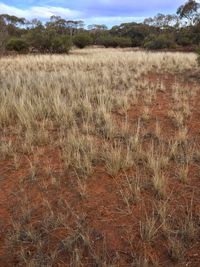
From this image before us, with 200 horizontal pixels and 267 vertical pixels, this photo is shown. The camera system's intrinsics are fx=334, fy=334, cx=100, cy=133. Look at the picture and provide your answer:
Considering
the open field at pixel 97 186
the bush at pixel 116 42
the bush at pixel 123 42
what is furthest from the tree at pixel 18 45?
the open field at pixel 97 186

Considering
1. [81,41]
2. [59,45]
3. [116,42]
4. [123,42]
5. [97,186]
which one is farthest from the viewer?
[116,42]

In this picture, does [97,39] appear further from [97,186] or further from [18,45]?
[97,186]

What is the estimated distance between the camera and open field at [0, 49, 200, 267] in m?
2.94

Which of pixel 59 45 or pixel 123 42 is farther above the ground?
pixel 123 42

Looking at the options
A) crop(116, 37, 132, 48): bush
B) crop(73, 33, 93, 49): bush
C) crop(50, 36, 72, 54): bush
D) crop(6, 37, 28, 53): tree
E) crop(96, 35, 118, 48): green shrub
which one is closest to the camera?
crop(50, 36, 72, 54): bush

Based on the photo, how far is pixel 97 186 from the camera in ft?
13.0

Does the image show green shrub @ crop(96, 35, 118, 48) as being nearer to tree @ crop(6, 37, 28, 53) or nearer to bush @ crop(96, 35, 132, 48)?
bush @ crop(96, 35, 132, 48)

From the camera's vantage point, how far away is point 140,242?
3.02m

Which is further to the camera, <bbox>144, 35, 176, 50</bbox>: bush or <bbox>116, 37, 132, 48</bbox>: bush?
<bbox>116, 37, 132, 48</bbox>: bush

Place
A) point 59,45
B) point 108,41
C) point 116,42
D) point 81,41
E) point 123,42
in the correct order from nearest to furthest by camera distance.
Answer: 1. point 59,45
2. point 81,41
3. point 123,42
4. point 116,42
5. point 108,41

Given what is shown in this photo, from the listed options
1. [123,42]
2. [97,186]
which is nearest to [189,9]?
[123,42]

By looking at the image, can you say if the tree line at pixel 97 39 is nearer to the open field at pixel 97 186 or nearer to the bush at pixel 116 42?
the bush at pixel 116 42

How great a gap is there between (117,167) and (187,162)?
87 centimetres

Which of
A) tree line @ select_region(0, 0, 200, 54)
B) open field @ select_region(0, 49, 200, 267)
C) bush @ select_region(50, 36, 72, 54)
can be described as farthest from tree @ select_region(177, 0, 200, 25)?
open field @ select_region(0, 49, 200, 267)
